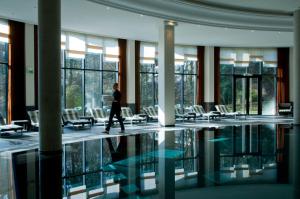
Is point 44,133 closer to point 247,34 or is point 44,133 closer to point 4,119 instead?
point 4,119

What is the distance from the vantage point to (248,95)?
21719 mm

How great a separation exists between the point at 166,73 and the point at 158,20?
7.51ft

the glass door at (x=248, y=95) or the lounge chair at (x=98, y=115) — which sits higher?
the glass door at (x=248, y=95)

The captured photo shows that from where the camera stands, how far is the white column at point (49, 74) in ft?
23.3

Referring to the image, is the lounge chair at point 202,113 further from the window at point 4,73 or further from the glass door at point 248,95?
the window at point 4,73

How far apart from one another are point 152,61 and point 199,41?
304cm

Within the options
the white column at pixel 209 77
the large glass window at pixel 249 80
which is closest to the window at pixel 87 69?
the white column at pixel 209 77

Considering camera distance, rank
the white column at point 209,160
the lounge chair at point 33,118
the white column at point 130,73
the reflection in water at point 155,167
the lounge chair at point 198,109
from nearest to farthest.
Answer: the reflection in water at point 155,167, the white column at point 209,160, the lounge chair at point 33,118, the white column at point 130,73, the lounge chair at point 198,109

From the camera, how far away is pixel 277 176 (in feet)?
16.7

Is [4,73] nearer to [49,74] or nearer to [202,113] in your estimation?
[49,74]

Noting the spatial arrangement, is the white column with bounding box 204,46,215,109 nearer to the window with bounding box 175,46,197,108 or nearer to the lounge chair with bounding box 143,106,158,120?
the window with bounding box 175,46,197,108

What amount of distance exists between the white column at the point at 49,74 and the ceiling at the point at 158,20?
3352mm

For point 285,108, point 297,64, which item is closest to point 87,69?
point 297,64

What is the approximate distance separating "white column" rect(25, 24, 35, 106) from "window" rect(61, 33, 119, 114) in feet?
5.51
